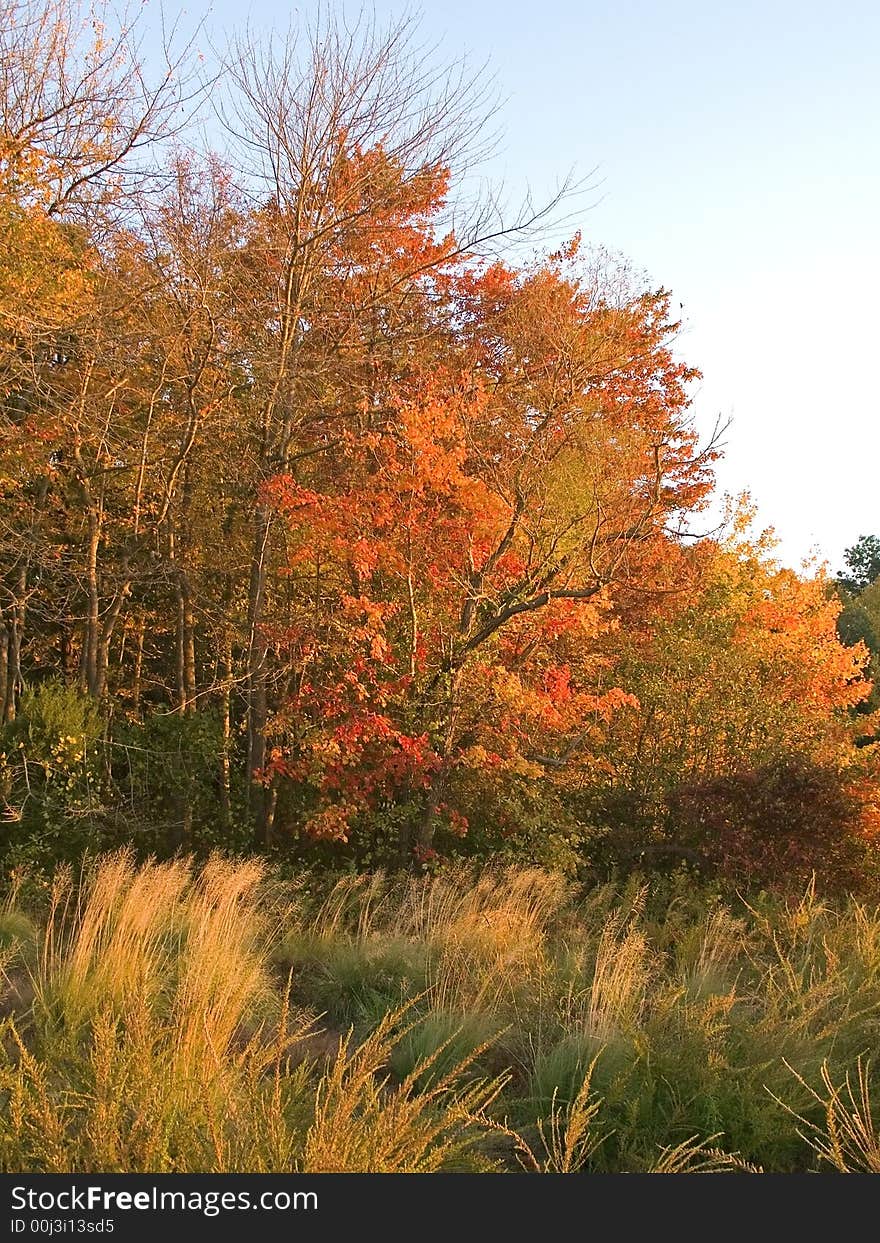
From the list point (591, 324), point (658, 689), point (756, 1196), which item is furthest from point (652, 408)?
point (756, 1196)

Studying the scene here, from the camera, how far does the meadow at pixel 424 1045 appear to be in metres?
3.35

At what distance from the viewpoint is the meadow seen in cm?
335

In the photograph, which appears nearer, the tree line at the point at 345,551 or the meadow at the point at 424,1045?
the meadow at the point at 424,1045

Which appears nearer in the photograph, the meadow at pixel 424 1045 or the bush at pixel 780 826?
the meadow at pixel 424 1045

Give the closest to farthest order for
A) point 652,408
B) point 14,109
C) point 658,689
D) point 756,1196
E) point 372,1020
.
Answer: point 756,1196, point 372,1020, point 14,109, point 658,689, point 652,408

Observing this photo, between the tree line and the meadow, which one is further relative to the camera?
the tree line

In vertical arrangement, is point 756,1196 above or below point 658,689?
below

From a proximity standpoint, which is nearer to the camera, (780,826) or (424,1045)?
(424,1045)

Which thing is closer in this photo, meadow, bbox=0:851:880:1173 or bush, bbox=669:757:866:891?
meadow, bbox=0:851:880:1173

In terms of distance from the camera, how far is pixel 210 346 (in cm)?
1204

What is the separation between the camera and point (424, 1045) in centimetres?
506

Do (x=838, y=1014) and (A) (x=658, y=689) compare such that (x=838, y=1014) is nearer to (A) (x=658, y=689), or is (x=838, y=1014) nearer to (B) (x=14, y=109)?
(A) (x=658, y=689)

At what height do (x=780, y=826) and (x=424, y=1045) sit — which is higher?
(x=780, y=826)

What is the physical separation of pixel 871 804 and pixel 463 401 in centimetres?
619
